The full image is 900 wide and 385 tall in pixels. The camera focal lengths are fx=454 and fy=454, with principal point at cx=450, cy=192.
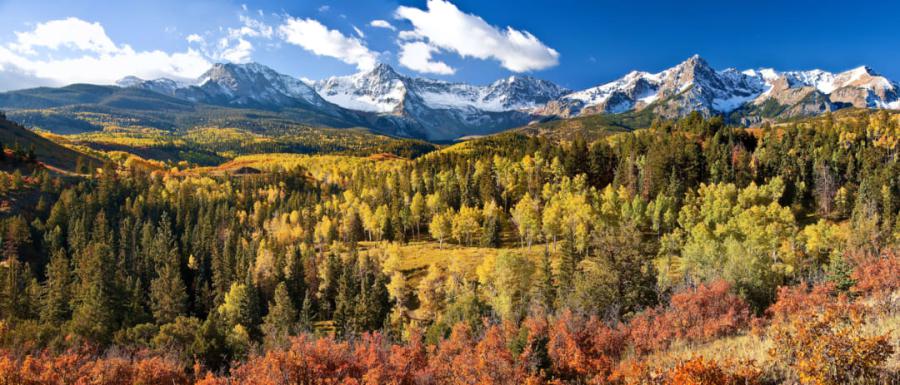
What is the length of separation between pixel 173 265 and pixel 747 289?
400ft

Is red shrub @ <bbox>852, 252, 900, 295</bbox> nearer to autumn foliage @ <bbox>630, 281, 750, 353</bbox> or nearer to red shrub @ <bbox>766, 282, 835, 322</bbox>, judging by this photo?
red shrub @ <bbox>766, 282, 835, 322</bbox>

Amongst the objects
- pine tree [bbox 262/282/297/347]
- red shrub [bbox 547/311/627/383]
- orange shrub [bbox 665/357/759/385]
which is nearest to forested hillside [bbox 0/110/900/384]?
orange shrub [bbox 665/357/759/385]

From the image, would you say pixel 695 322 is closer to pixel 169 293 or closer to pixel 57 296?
pixel 169 293

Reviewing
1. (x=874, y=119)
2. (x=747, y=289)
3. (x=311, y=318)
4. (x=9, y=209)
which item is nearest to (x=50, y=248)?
(x=9, y=209)

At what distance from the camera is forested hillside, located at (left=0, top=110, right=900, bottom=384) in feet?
105

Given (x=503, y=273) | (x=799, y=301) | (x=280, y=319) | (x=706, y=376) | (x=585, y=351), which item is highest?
(x=706, y=376)

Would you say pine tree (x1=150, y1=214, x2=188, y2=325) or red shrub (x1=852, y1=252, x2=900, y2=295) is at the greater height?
red shrub (x1=852, y1=252, x2=900, y2=295)

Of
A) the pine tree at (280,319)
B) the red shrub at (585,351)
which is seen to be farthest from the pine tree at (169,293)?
the red shrub at (585,351)

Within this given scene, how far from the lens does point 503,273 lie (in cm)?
8369

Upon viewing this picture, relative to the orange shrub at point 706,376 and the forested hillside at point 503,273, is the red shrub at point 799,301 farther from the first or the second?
the orange shrub at point 706,376

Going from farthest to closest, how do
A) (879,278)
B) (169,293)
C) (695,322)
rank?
(169,293), (879,278), (695,322)

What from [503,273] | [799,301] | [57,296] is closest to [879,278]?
[799,301]

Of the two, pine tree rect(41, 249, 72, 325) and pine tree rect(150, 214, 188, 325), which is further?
pine tree rect(150, 214, 188, 325)

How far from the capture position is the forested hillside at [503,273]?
32.0 meters
